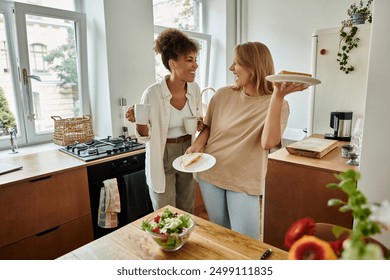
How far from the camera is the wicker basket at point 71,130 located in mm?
2402

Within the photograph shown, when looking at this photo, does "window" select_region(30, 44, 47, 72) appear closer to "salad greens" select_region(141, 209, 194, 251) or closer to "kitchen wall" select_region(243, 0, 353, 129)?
"salad greens" select_region(141, 209, 194, 251)

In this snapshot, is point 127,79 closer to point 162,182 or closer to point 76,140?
point 76,140

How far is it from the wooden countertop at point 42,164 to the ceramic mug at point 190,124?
2.47 feet

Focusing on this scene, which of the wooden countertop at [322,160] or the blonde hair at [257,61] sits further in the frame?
the wooden countertop at [322,160]

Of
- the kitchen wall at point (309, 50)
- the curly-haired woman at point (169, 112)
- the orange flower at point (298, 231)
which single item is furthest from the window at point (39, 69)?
the orange flower at point (298, 231)

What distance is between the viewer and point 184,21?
3.40 meters

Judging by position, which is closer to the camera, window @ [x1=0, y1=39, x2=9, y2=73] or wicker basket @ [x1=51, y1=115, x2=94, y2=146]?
window @ [x1=0, y1=39, x2=9, y2=73]

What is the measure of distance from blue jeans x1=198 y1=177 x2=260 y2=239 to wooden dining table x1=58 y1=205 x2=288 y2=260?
0.30 metres

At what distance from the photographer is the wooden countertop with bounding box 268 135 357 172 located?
1.54m

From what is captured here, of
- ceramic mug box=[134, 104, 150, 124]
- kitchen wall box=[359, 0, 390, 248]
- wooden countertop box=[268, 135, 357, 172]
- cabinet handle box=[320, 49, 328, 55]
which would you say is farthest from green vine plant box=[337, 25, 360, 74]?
ceramic mug box=[134, 104, 150, 124]

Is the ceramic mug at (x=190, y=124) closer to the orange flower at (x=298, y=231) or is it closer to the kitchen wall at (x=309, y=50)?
the kitchen wall at (x=309, y=50)

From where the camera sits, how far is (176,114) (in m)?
1.66

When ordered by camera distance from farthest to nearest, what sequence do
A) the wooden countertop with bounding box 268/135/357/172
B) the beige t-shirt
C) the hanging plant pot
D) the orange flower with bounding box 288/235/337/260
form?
the hanging plant pot
the wooden countertop with bounding box 268/135/357/172
the beige t-shirt
the orange flower with bounding box 288/235/337/260

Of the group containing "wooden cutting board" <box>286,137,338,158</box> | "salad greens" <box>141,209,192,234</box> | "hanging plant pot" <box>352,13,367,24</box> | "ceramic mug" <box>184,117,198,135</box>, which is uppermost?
"hanging plant pot" <box>352,13,367,24</box>
